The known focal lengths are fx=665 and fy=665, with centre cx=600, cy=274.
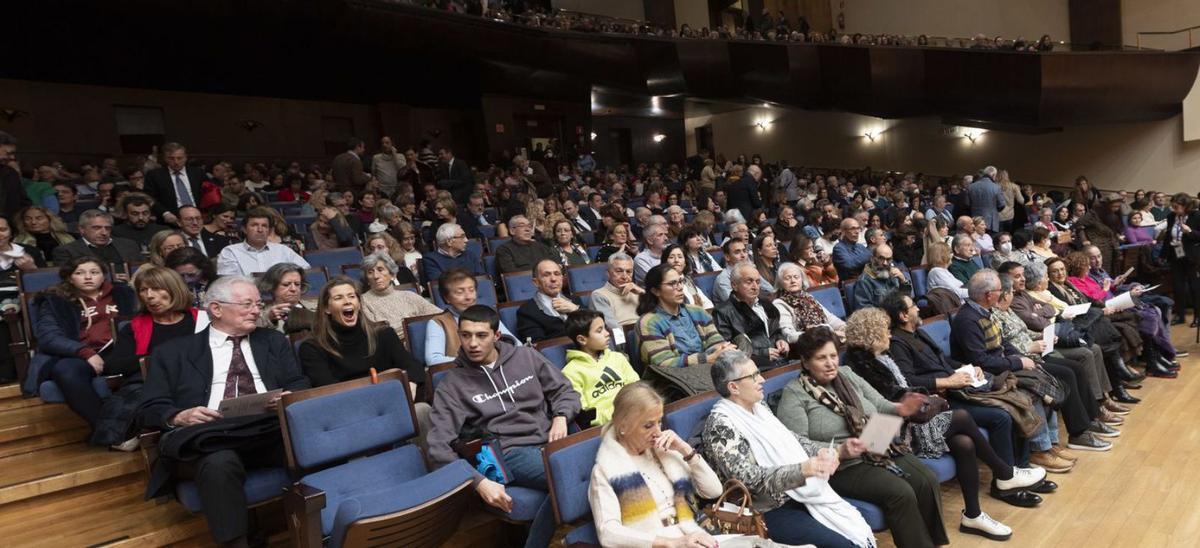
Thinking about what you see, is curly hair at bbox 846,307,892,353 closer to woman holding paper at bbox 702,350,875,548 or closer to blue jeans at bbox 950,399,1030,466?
blue jeans at bbox 950,399,1030,466

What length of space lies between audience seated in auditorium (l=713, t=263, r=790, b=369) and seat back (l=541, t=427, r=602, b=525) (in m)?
1.37

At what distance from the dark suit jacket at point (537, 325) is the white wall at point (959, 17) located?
38.8 ft

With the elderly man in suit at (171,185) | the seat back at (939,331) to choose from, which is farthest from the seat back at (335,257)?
the seat back at (939,331)

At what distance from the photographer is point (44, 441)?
8.57 feet

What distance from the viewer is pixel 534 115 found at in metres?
12.9

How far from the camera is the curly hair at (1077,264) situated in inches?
168

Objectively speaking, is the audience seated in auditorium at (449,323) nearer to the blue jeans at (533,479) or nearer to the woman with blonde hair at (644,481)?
the blue jeans at (533,479)

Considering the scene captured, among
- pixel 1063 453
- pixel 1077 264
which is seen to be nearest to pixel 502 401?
pixel 1063 453

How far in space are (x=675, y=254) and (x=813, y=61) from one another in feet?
28.2

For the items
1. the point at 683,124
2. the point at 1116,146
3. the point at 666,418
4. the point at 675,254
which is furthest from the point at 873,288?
the point at 683,124

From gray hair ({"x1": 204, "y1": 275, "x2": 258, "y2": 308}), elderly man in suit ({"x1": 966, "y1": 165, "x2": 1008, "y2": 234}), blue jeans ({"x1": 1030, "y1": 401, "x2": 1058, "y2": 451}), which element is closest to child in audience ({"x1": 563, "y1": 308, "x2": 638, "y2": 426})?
gray hair ({"x1": 204, "y1": 275, "x2": 258, "y2": 308})

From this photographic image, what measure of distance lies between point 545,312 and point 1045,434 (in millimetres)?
2297

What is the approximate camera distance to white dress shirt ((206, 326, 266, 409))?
215 cm

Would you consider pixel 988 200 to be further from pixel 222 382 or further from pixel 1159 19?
Answer: pixel 222 382
